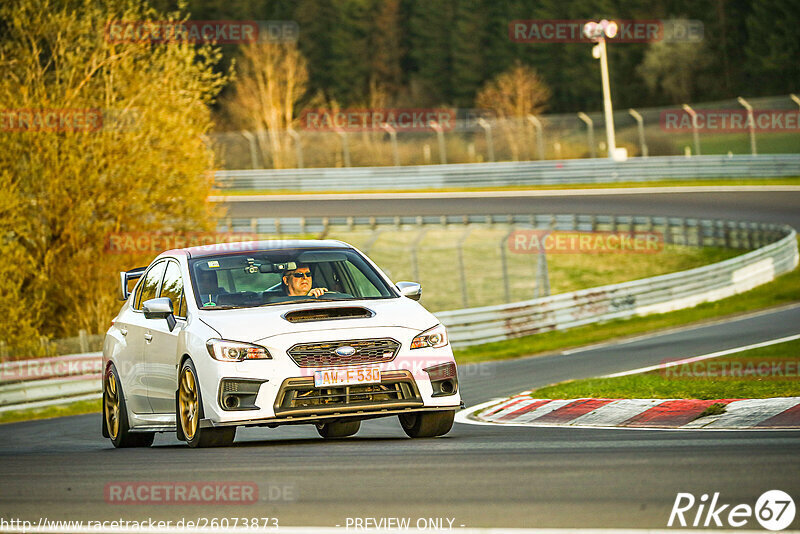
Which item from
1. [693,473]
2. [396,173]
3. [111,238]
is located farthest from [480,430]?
[396,173]

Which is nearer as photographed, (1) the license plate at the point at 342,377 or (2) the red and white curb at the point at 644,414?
(1) the license plate at the point at 342,377

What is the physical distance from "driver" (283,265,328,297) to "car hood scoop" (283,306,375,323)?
0.66 metres

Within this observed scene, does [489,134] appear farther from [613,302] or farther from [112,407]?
[112,407]

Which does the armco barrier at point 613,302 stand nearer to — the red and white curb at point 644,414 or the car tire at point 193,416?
the red and white curb at point 644,414

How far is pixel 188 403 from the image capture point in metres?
9.83

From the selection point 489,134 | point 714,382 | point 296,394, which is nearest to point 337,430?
point 296,394

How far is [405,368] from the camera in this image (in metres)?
9.39

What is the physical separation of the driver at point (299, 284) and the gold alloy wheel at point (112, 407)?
2.12 m

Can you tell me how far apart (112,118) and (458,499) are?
2143cm

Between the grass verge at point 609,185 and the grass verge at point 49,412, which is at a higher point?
the grass verge at point 609,185

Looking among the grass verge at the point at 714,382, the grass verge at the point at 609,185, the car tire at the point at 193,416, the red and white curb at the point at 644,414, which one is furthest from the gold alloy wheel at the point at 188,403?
the grass verge at the point at 609,185

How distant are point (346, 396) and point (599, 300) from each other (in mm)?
19271

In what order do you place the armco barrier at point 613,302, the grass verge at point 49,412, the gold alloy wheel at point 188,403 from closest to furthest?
the gold alloy wheel at point 188,403
the grass verge at point 49,412
the armco barrier at point 613,302

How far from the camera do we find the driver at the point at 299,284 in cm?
1027
